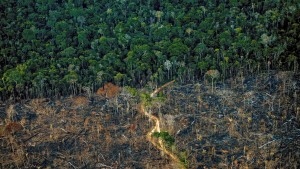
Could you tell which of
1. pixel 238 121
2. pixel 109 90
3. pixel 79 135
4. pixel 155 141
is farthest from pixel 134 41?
pixel 238 121

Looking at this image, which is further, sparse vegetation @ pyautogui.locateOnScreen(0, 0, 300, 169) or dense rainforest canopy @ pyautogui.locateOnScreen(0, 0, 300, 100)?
dense rainforest canopy @ pyautogui.locateOnScreen(0, 0, 300, 100)

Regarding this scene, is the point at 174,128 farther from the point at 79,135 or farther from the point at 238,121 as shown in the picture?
the point at 79,135

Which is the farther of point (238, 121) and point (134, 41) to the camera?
point (134, 41)

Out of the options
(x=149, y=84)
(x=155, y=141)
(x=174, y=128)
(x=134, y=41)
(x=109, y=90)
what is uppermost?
(x=134, y=41)

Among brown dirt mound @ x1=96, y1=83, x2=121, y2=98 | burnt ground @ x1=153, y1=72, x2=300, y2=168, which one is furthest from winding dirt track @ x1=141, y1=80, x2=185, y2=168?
brown dirt mound @ x1=96, y1=83, x2=121, y2=98

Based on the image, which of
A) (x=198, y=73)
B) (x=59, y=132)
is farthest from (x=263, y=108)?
(x=59, y=132)

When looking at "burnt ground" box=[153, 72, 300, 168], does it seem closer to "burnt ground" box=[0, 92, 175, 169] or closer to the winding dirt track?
the winding dirt track

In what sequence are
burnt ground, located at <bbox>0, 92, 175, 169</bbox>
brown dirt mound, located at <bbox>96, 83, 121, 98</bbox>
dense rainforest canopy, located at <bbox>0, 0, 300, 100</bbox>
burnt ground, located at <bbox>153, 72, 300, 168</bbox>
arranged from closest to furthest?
1. burnt ground, located at <bbox>153, 72, 300, 168</bbox>
2. burnt ground, located at <bbox>0, 92, 175, 169</bbox>
3. brown dirt mound, located at <bbox>96, 83, 121, 98</bbox>
4. dense rainforest canopy, located at <bbox>0, 0, 300, 100</bbox>
